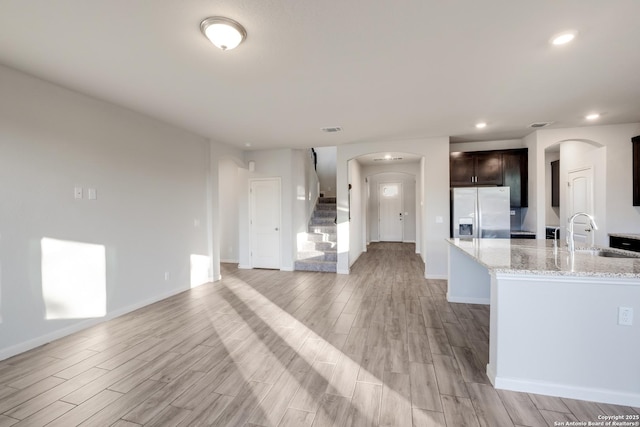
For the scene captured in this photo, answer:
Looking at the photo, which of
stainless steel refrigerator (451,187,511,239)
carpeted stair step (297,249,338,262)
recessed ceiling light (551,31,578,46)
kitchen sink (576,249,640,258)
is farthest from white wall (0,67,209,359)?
kitchen sink (576,249,640,258)

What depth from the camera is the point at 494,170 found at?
5.56 metres

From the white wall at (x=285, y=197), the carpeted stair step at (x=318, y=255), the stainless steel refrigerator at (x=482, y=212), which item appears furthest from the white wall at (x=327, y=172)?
the stainless steel refrigerator at (x=482, y=212)

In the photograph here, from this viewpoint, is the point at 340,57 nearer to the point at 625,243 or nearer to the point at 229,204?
the point at 625,243

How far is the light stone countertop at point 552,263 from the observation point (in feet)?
6.48

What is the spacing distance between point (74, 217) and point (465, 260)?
489cm

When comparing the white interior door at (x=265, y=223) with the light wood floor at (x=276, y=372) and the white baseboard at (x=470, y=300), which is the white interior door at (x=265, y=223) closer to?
the light wood floor at (x=276, y=372)

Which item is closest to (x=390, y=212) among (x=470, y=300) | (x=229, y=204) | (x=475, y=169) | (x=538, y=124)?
(x=475, y=169)

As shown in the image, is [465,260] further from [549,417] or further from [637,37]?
[637,37]

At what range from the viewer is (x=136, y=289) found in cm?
389

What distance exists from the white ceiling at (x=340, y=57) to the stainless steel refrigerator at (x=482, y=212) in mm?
1539

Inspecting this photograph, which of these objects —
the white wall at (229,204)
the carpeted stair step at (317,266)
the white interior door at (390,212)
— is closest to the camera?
the carpeted stair step at (317,266)

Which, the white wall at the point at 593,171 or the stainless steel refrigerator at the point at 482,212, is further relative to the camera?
the stainless steel refrigerator at the point at 482,212

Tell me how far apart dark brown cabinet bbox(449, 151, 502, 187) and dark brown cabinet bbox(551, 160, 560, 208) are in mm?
1945

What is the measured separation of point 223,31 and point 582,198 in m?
6.45
